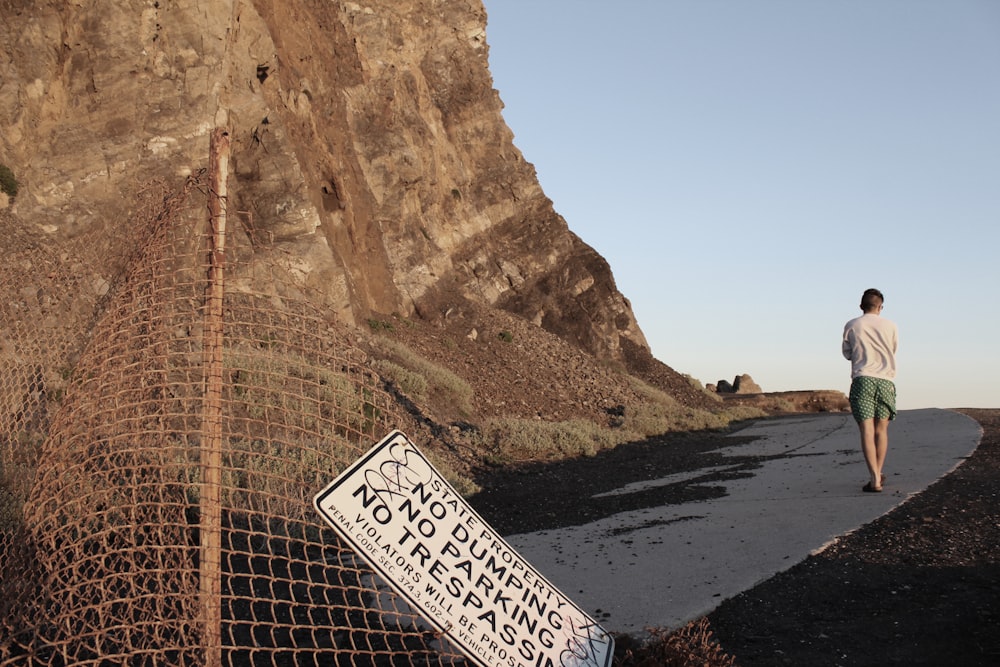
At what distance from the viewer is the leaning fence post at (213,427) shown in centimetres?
333

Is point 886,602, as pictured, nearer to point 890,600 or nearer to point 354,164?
point 890,600

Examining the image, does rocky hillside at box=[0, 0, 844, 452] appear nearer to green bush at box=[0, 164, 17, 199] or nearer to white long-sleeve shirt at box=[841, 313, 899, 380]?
green bush at box=[0, 164, 17, 199]

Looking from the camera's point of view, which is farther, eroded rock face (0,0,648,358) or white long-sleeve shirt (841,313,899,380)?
eroded rock face (0,0,648,358)

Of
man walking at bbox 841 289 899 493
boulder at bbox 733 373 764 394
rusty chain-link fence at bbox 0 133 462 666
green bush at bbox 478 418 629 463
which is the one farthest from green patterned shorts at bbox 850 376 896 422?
boulder at bbox 733 373 764 394

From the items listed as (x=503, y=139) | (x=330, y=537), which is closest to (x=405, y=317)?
(x=503, y=139)

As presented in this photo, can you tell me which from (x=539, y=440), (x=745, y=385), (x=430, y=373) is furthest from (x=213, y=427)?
(x=745, y=385)

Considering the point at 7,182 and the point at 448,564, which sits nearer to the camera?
the point at 448,564

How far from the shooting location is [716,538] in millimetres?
6309

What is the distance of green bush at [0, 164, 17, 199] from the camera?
15227 millimetres

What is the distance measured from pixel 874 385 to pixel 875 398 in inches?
4.5

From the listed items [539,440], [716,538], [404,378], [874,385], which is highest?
[874,385]

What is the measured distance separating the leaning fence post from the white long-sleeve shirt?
581 centimetres

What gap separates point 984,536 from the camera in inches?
220

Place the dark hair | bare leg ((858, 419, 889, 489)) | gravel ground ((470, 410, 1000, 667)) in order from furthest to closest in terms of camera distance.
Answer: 1. the dark hair
2. bare leg ((858, 419, 889, 489))
3. gravel ground ((470, 410, 1000, 667))
